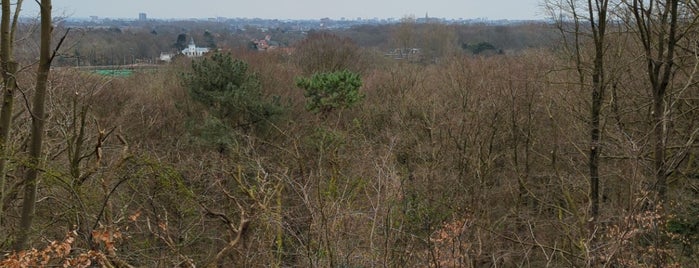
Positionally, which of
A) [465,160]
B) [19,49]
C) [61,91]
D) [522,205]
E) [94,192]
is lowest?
[522,205]

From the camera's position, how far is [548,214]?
14797mm

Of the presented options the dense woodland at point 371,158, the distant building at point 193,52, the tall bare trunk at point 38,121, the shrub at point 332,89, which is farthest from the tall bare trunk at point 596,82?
the distant building at point 193,52

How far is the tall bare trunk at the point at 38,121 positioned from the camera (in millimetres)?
5430

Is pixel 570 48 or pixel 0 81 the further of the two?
pixel 570 48

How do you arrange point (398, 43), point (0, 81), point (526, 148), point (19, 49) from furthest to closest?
point (398, 43) < point (526, 148) < point (19, 49) < point (0, 81)

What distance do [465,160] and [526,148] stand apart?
1.75m

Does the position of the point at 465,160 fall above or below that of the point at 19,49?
below

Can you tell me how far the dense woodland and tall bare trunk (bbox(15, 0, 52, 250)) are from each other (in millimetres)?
37

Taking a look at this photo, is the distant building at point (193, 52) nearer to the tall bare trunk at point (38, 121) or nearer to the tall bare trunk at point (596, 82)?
the tall bare trunk at point (596, 82)

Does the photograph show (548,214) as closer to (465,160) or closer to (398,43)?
(465,160)

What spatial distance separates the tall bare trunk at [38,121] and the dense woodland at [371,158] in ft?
0.12

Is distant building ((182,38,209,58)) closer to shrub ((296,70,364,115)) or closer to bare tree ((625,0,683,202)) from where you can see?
shrub ((296,70,364,115))

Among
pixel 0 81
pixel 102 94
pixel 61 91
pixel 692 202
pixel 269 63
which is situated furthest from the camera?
pixel 269 63

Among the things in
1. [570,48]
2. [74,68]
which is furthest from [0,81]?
[570,48]
